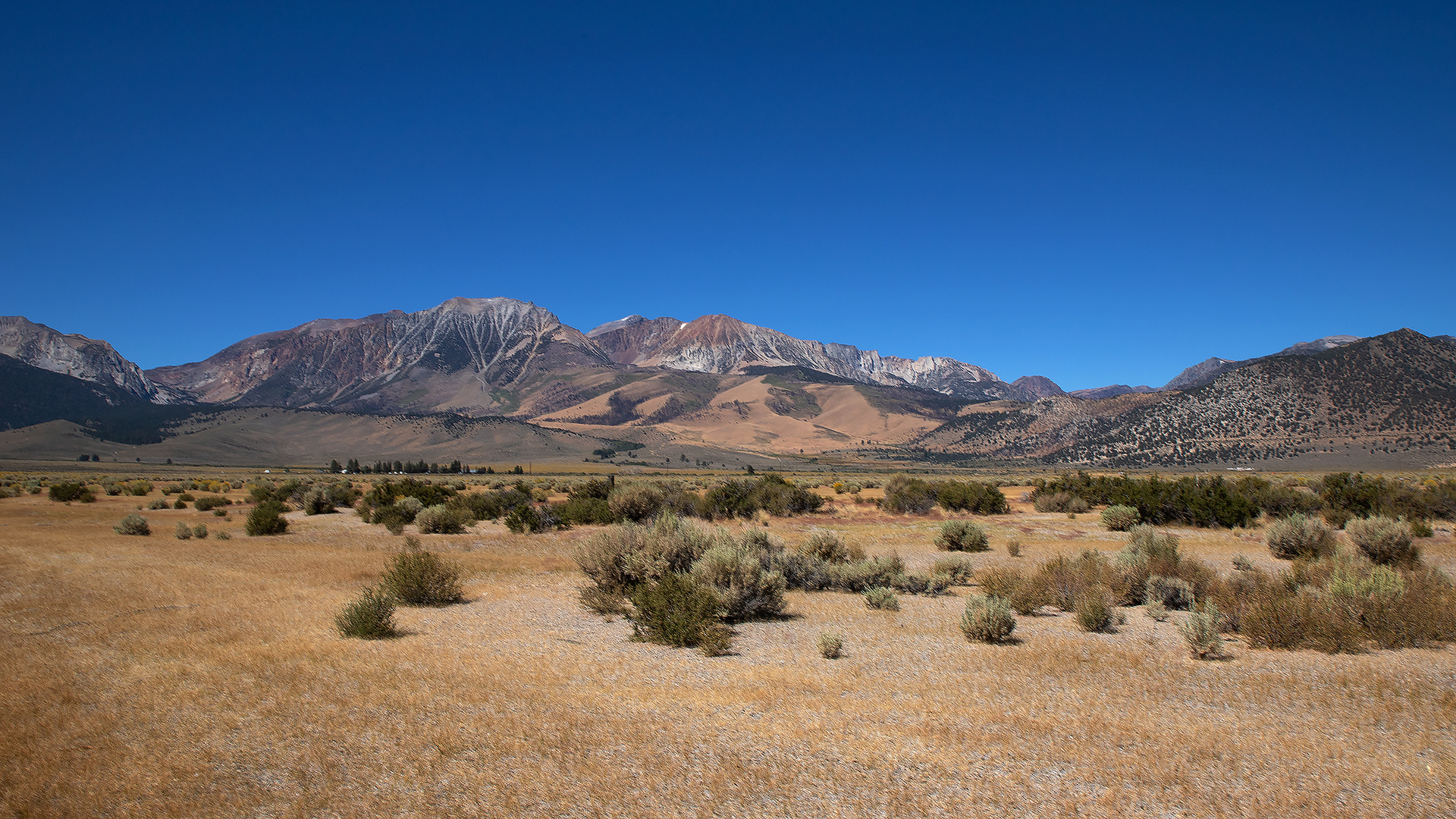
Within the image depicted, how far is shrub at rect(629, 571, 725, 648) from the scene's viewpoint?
9531 millimetres

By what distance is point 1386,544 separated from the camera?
1556cm

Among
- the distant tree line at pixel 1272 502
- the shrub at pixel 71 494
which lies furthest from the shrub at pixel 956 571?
the shrub at pixel 71 494

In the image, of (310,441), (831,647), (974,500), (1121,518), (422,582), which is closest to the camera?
(831,647)

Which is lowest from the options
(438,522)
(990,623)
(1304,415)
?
(438,522)

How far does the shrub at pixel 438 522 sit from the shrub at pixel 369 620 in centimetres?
1616

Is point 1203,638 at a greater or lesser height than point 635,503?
lesser

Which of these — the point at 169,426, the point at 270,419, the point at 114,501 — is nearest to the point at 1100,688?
the point at 114,501

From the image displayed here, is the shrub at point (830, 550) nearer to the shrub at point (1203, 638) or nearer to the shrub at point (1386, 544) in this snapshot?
the shrub at point (1203, 638)

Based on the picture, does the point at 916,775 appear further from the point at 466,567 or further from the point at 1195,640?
the point at 466,567

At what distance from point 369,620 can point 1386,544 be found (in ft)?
64.1

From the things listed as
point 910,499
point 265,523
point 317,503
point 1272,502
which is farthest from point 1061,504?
point 317,503

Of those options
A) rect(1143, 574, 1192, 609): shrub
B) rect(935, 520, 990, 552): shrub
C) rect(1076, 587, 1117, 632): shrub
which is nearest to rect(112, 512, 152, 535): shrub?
rect(935, 520, 990, 552): shrub

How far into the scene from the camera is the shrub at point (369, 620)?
31.7 feet

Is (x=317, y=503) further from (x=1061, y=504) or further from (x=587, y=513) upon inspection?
(x=1061, y=504)
